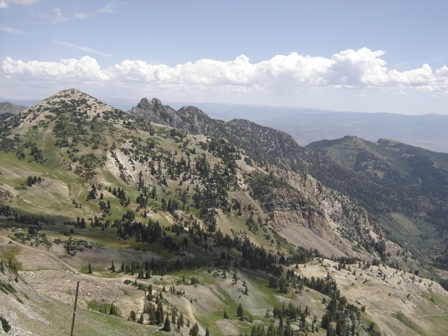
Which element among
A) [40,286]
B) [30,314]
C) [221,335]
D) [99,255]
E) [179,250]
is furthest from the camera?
[179,250]

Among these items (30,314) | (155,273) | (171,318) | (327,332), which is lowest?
(327,332)

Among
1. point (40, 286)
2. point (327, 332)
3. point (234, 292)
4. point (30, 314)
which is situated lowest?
point (327, 332)

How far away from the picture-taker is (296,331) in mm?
142375

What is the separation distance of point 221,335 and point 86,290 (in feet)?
132

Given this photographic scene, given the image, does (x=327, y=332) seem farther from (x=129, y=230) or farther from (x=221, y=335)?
(x=129, y=230)

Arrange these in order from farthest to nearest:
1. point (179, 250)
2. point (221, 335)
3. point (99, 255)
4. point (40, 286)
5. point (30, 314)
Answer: point (179, 250), point (99, 255), point (221, 335), point (40, 286), point (30, 314)

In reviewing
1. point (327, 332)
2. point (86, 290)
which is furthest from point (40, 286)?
point (327, 332)

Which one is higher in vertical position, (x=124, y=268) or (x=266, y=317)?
(x=124, y=268)

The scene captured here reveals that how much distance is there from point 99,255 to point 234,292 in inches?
2174

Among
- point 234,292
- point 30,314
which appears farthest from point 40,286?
point 234,292

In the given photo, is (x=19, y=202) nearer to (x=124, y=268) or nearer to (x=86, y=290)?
(x=124, y=268)

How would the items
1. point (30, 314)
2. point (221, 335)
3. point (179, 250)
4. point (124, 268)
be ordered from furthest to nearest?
point (179, 250) < point (124, 268) < point (221, 335) < point (30, 314)

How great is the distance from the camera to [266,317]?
147875 mm

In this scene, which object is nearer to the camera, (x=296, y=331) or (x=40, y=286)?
(x=40, y=286)
